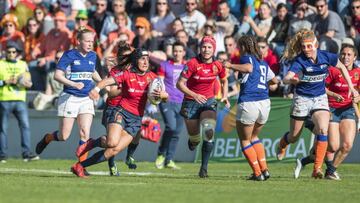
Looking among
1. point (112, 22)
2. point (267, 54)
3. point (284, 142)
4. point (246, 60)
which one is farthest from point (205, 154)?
point (112, 22)

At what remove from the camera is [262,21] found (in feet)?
Result: 79.1

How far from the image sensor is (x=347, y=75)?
16188 mm

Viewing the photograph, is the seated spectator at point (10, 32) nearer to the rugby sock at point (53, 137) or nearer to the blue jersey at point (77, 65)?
the rugby sock at point (53, 137)

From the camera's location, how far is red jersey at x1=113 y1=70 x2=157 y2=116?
16062 millimetres

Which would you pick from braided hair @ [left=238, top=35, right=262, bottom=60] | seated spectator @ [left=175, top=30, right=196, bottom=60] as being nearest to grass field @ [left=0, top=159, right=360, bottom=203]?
braided hair @ [left=238, top=35, right=262, bottom=60]

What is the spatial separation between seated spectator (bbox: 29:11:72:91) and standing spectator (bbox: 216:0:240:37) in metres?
3.56

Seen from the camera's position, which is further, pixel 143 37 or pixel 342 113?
pixel 143 37

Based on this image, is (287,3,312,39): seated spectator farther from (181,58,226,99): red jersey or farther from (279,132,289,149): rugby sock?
(181,58,226,99): red jersey

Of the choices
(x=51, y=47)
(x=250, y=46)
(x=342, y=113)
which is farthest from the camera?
(x=51, y=47)

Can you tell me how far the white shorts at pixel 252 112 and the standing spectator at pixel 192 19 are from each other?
886 cm

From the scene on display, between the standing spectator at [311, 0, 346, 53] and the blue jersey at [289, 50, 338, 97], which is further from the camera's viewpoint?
the standing spectator at [311, 0, 346, 53]

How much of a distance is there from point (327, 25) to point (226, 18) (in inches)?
112

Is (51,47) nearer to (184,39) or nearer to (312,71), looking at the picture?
(184,39)

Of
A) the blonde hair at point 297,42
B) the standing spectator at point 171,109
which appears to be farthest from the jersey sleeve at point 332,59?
the standing spectator at point 171,109
